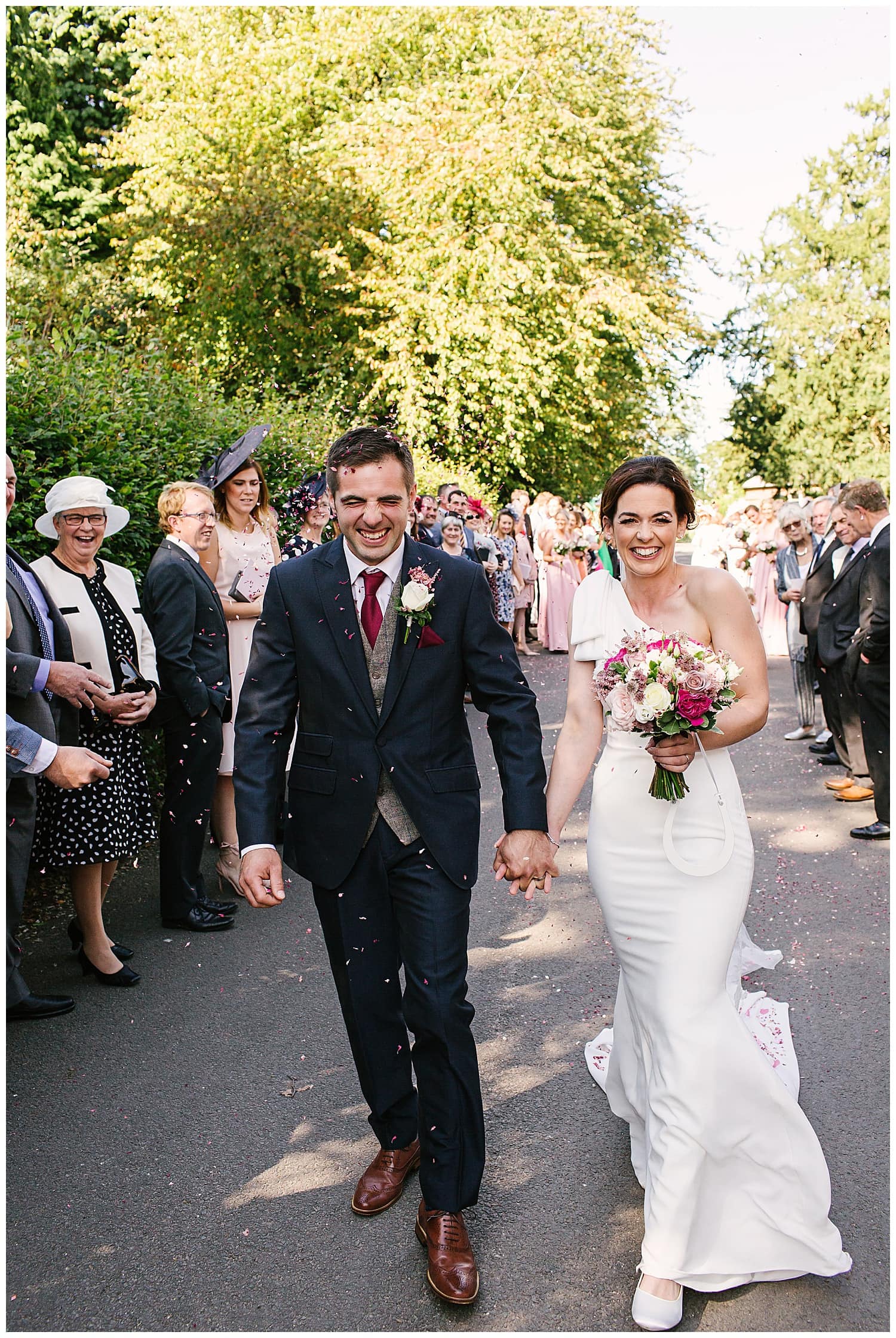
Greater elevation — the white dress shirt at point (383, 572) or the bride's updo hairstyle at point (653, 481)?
the bride's updo hairstyle at point (653, 481)

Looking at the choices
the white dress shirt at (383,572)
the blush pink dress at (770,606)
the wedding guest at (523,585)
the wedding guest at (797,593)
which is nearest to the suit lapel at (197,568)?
the white dress shirt at (383,572)

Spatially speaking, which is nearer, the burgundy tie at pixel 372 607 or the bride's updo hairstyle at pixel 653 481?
the burgundy tie at pixel 372 607

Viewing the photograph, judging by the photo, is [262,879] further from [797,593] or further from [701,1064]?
[797,593]

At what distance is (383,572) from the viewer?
3496 mm

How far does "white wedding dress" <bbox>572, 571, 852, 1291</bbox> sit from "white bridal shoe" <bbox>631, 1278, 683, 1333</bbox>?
0.08 meters

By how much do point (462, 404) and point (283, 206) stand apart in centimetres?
541

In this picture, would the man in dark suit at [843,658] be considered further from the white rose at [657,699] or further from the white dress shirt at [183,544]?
→ the white rose at [657,699]

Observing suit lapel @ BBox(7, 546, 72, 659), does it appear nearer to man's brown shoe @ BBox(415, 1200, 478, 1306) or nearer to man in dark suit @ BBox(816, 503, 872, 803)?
man's brown shoe @ BBox(415, 1200, 478, 1306)

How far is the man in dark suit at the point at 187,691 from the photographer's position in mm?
6129

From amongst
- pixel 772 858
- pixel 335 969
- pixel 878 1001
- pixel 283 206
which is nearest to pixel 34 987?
pixel 335 969

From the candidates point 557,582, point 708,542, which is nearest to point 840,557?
point 557,582

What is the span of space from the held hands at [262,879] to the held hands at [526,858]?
677 mm

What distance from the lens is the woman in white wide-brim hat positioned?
5.22 m

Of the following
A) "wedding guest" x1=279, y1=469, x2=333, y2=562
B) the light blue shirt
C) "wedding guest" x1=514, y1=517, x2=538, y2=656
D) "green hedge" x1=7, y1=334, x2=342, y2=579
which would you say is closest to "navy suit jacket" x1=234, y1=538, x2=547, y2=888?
the light blue shirt
